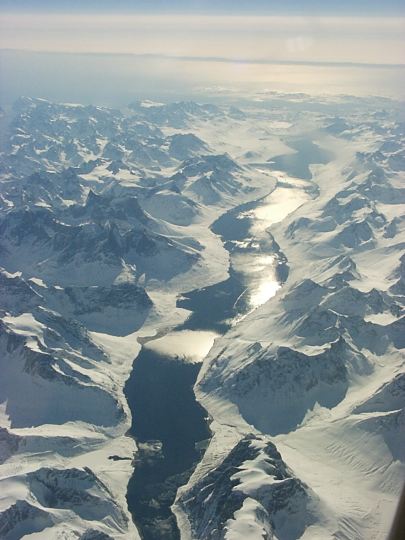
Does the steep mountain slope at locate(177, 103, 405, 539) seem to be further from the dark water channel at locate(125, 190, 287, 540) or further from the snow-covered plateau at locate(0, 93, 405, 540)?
the dark water channel at locate(125, 190, 287, 540)

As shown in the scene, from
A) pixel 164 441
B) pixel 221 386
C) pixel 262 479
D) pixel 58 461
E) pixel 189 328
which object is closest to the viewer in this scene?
pixel 262 479

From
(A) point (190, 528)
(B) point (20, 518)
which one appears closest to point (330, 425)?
(A) point (190, 528)

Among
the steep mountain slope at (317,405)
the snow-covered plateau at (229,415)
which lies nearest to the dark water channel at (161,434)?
the snow-covered plateau at (229,415)

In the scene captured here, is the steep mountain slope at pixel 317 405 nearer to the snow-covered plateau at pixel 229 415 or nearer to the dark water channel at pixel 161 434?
the snow-covered plateau at pixel 229 415

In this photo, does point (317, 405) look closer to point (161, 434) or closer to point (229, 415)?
point (229, 415)

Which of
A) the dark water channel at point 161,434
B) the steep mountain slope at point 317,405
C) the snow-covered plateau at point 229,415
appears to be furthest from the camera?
the dark water channel at point 161,434

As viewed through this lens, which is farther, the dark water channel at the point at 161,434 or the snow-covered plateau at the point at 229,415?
the dark water channel at the point at 161,434

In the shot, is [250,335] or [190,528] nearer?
[190,528]

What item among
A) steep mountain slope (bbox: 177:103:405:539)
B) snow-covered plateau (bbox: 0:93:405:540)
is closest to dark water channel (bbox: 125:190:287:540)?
snow-covered plateau (bbox: 0:93:405:540)

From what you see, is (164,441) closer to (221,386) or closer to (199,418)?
(199,418)

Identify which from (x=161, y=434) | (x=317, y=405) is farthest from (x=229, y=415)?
(x=317, y=405)

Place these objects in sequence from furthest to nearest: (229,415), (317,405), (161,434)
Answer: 1. (317,405)
2. (229,415)
3. (161,434)
